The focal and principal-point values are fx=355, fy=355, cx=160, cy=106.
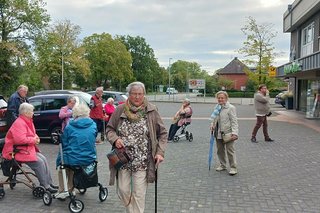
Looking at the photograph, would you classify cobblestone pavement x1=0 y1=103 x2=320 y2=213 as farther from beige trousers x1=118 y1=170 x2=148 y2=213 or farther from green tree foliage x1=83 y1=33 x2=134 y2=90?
green tree foliage x1=83 y1=33 x2=134 y2=90

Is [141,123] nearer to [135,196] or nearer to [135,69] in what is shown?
[135,196]

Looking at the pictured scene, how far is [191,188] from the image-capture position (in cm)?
607

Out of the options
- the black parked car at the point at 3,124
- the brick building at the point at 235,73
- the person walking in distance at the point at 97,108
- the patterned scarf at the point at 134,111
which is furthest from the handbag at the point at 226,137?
the brick building at the point at 235,73

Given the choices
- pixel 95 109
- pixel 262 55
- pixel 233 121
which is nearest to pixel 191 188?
pixel 233 121

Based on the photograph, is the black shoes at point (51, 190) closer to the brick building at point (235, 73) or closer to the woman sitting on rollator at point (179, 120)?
the woman sitting on rollator at point (179, 120)

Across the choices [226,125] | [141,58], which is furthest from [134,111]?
[141,58]

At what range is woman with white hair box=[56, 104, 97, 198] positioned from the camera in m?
4.93

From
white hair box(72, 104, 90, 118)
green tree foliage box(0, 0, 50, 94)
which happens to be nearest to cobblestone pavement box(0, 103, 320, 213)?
white hair box(72, 104, 90, 118)

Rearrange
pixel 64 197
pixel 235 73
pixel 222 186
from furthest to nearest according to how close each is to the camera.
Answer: pixel 235 73 < pixel 222 186 < pixel 64 197

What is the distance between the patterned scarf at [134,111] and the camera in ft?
12.7

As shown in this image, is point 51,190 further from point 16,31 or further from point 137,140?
point 16,31

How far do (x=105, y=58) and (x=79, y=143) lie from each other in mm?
65512

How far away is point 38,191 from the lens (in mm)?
5352

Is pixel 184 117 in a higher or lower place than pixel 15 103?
lower
